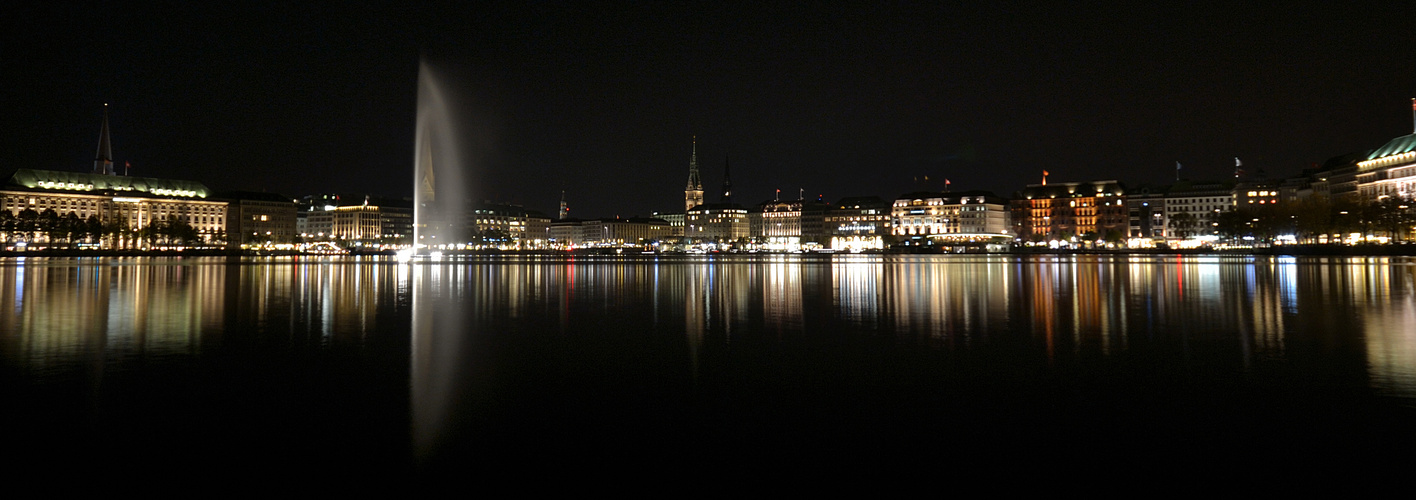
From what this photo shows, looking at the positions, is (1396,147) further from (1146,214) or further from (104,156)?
(104,156)

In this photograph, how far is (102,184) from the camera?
170 meters

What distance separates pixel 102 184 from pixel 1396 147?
9498 inches

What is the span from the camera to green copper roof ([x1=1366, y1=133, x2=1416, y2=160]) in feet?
442

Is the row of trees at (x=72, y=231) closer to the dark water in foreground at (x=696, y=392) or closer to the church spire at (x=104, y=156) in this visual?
the church spire at (x=104, y=156)

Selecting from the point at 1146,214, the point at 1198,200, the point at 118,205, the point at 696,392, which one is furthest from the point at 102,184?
the point at 1198,200

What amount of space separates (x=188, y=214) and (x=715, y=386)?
207678mm

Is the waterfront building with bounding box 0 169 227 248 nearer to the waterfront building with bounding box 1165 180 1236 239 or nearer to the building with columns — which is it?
the building with columns

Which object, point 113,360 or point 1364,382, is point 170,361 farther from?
point 1364,382

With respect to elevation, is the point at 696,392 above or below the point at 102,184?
below

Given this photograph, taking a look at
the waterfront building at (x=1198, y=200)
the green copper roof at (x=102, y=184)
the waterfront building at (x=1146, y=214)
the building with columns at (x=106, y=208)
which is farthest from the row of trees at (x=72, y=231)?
the waterfront building at (x=1198, y=200)

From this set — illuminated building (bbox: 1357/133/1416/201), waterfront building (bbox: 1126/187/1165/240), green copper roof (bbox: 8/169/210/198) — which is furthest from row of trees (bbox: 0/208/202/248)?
illuminated building (bbox: 1357/133/1416/201)

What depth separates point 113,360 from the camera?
43.5ft

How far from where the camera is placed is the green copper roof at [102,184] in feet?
524

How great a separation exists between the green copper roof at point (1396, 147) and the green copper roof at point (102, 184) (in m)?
233
